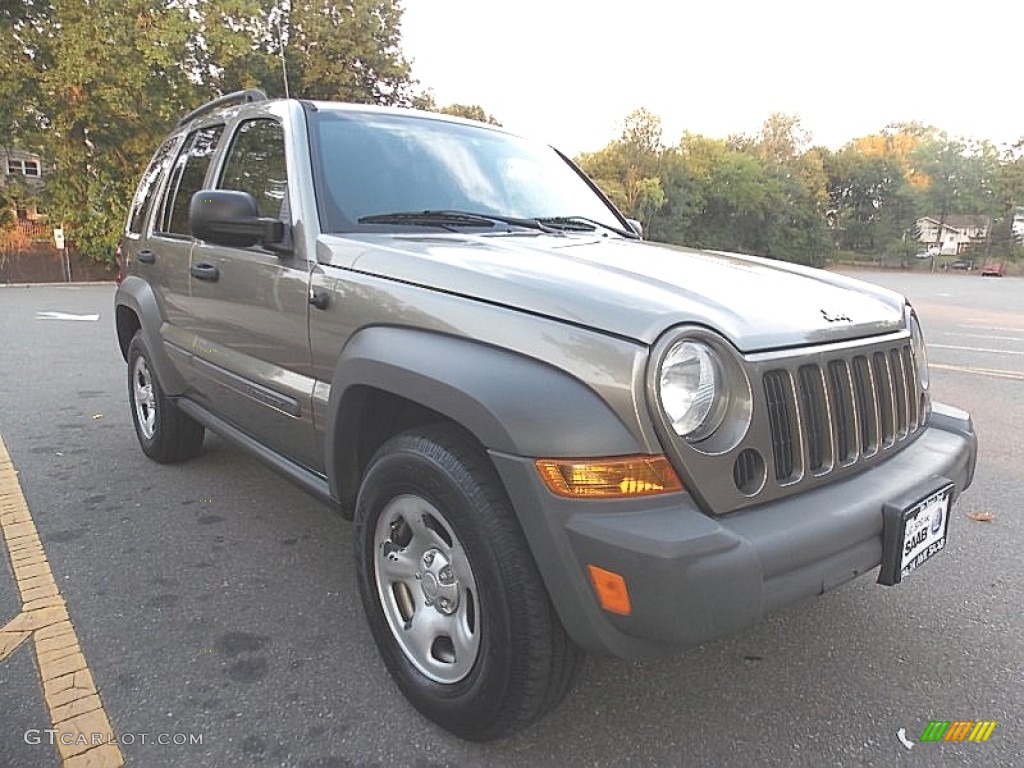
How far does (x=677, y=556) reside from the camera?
61.4 inches

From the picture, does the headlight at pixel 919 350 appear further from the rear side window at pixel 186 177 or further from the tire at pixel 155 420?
the tire at pixel 155 420

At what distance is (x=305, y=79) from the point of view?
25266 mm

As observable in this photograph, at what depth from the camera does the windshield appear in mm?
2725

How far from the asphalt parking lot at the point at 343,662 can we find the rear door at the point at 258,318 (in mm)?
595

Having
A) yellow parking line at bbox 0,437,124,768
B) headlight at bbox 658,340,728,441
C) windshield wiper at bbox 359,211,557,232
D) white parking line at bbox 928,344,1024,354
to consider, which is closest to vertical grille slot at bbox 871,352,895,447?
headlight at bbox 658,340,728,441

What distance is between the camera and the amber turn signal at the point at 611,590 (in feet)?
5.24

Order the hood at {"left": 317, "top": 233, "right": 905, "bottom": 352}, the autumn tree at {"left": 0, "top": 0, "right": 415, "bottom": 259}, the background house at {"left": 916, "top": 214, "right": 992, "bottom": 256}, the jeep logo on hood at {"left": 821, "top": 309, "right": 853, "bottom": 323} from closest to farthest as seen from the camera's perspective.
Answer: the hood at {"left": 317, "top": 233, "right": 905, "bottom": 352} < the jeep logo on hood at {"left": 821, "top": 309, "right": 853, "bottom": 323} < the autumn tree at {"left": 0, "top": 0, "right": 415, "bottom": 259} < the background house at {"left": 916, "top": 214, "right": 992, "bottom": 256}

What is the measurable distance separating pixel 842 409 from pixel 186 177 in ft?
11.2

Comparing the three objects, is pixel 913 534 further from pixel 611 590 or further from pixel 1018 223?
pixel 1018 223

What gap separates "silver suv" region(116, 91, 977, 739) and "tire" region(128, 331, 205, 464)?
1287 mm

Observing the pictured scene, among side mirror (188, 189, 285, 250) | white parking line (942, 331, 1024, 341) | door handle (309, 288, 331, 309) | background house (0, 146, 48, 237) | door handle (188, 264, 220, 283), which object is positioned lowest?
white parking line (942, 331, 1024, 341)

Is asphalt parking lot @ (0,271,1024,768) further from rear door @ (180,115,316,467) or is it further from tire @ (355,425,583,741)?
rear door @ (180,115,316,467)

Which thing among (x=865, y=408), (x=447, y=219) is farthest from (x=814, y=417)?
(x=447, y=219)

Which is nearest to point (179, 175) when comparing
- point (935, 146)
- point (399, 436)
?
point (399, 436)
